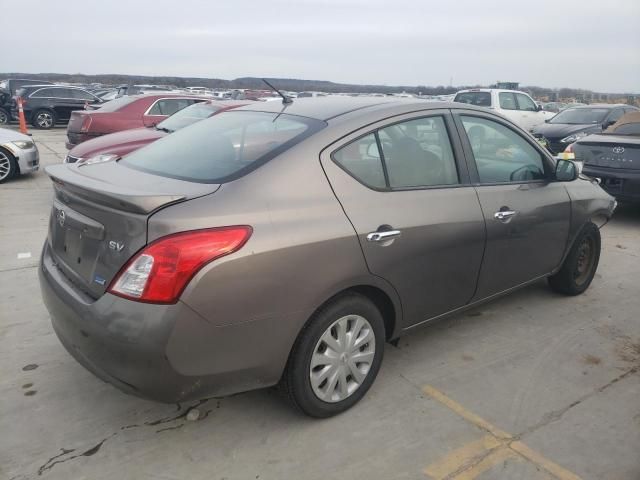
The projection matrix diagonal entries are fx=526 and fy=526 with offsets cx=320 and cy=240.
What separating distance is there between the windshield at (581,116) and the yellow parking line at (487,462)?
11513 mm

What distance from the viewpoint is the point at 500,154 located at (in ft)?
12.1

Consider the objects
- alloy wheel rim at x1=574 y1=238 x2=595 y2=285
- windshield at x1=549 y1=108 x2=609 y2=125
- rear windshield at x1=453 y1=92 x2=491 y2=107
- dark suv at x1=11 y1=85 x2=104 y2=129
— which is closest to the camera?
alloy wheel rim at x1=574 y1=238 x2=595 y2=285

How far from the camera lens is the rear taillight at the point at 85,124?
8.62 meters

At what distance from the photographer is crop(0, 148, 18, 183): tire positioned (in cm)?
870

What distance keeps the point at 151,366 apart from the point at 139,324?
7.3 inches

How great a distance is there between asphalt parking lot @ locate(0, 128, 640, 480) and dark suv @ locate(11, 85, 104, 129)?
18.8 meters

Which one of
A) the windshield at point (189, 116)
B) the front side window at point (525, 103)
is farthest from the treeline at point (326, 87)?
the front side window at point (525, 103)

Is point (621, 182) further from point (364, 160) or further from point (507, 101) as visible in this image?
point (507, 101)

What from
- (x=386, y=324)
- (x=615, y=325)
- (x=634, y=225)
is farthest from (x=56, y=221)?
(x=634, y=225)

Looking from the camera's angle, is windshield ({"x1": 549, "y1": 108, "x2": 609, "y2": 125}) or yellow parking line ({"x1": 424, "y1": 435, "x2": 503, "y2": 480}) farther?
windshield ({"x1": 549, "y1": 108, "x2": 609, "y2": 125})

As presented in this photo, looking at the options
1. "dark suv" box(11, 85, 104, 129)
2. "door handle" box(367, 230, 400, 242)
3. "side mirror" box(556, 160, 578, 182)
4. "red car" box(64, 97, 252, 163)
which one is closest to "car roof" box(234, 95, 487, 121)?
"door handle" box(367, 230, 400, 242)

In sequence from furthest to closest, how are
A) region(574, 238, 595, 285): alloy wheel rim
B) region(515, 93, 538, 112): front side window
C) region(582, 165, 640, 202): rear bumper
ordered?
1. region(515, 93, 538, 112): front side window
2. region(582, 165, 640, 202): rear bumper
3. region(574, 238, 595, 285): alloy wheel rim

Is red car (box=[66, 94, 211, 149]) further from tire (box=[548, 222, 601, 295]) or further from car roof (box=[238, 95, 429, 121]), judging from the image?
tire (box=[548, 222, 601, 295])

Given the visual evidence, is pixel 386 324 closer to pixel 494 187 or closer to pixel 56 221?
pixel 494 187
